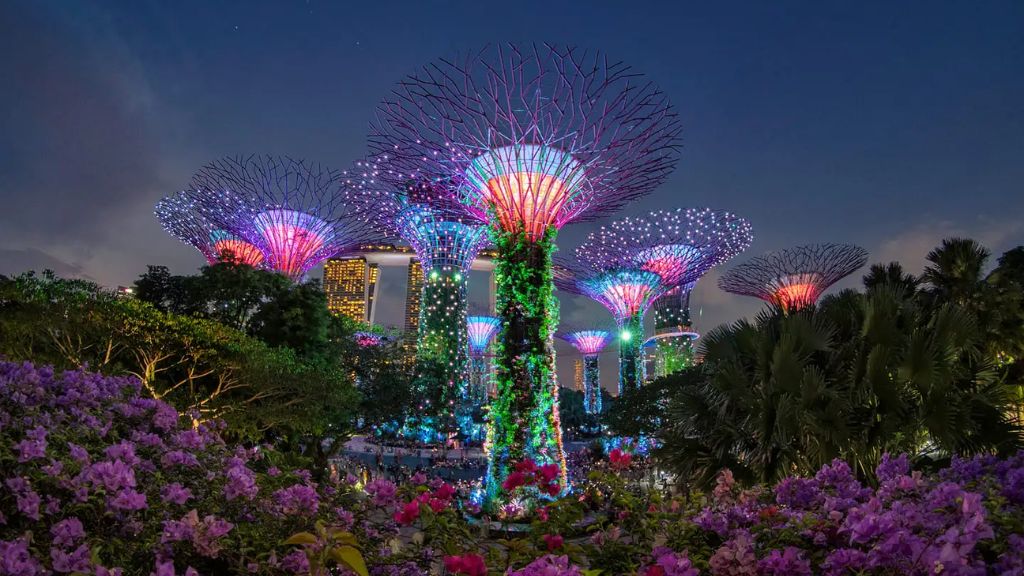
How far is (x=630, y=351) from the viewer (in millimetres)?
31875

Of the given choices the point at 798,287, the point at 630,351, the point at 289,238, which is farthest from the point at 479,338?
the point at 798,287

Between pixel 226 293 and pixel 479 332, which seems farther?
pixel 479 332

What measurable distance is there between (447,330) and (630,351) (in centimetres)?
1185

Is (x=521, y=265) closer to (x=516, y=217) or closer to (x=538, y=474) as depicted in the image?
(x=516, y=217)

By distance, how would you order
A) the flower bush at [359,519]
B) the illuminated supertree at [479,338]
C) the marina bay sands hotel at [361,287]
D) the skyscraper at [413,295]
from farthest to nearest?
the skyscraper at [413,295] < the marina bay sands hotel at [361,287] < the illuminated supertree at [479,338] < the flower bush at [359,519]

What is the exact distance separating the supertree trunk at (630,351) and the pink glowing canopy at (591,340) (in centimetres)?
2679

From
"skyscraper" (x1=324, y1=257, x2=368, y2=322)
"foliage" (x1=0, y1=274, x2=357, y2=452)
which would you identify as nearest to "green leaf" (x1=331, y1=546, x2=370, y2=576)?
"foliage" (x1=0, y1=274, x2=357, y2=452)

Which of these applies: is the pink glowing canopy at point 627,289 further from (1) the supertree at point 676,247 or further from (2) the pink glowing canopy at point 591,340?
(2) the pink glowing canopy at point 591,340

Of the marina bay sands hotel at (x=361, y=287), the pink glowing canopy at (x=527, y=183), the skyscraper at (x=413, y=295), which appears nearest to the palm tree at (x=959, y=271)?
the pink glowing canopy at (x=527, y=183)

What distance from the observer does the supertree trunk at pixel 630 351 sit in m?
31.9

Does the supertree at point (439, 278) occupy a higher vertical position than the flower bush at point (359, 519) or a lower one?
higher

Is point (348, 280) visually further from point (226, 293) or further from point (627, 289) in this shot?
point (226, 293)

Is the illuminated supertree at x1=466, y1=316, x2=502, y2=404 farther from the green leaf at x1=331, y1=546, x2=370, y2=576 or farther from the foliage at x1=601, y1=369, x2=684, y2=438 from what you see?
the green leaf at x1=331, y1=546, x2=370, y2=576

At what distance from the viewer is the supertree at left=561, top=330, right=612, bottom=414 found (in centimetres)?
5941
